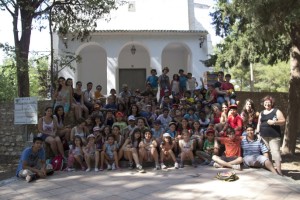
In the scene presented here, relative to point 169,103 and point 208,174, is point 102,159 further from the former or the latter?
point 169,103

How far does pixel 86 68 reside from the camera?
2020cm

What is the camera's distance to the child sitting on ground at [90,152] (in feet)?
27.8

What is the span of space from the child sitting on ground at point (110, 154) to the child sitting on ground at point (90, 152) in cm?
14

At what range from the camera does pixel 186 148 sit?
8688 mm

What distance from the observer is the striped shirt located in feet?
26.6

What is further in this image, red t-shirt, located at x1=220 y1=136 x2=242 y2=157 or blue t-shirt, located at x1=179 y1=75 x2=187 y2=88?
blue t-shirt, located at x1=179 y1=75 x2=187 y2=88

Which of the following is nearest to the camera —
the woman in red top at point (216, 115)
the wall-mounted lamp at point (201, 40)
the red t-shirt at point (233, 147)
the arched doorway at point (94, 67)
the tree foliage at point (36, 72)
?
the red t-shirt at point (233, 147)

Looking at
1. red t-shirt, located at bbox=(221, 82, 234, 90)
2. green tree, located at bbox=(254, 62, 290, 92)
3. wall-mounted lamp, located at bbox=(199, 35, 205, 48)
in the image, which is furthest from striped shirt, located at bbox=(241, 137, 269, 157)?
green tree, located at bbox=(254, 62, 290, 92)

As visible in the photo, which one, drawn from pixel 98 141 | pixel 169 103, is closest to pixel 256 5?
pixel 169 103

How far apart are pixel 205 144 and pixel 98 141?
2.53 meters

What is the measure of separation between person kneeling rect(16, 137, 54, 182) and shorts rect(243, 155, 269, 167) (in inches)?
164

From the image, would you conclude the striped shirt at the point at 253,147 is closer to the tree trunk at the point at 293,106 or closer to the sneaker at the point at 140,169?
the sneaker at the point at 140,169

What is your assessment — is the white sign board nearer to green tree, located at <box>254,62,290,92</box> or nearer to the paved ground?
the paved ground

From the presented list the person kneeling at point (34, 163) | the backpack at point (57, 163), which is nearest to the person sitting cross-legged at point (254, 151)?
the backpack at point (57, 163)
